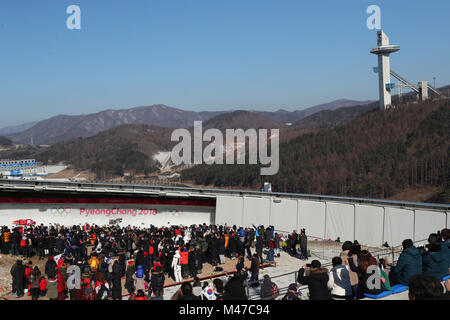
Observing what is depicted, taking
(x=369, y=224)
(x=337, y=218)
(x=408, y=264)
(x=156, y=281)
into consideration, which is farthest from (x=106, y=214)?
(x=408, y=264)

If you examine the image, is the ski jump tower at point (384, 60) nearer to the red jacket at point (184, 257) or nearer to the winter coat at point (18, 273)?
the red jacket at point (184, 257)

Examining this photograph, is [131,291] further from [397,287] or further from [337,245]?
[337,245]

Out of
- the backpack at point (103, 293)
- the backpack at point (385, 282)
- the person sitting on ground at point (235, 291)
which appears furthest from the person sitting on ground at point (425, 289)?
the backpack at point (103, 293)

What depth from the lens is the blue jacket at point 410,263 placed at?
8492 millimetres

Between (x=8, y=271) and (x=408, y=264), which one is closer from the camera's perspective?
(x=408, y=264)

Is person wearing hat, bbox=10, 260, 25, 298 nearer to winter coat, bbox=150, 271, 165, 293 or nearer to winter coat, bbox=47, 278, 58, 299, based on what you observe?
winter coat, bbox=47, 278, 58, 299

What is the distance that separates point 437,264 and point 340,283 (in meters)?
1.84

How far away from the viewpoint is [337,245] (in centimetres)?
2419

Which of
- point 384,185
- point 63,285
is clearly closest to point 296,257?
point 63,285

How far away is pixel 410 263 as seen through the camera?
338 inches

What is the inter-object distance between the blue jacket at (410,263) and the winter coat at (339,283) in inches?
54.9

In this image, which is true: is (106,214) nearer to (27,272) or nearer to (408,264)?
(27,272)

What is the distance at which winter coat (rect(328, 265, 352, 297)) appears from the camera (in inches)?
317

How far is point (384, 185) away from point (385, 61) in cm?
3039
